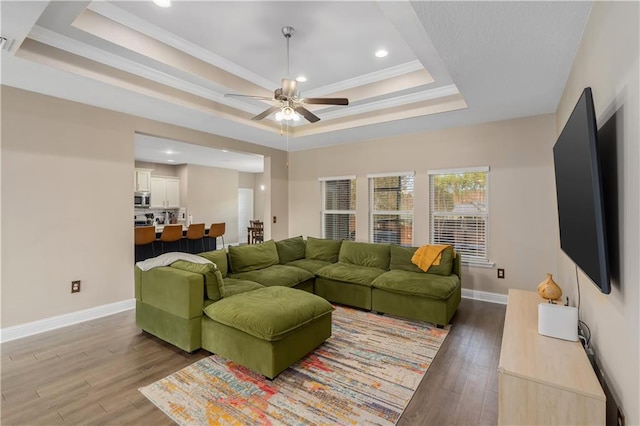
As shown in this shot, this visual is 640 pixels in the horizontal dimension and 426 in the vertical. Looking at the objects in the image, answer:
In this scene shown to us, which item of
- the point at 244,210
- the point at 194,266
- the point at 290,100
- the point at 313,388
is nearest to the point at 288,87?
the point at 290,100

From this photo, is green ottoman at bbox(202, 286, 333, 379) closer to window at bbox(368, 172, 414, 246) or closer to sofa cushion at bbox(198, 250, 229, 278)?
sofa cushion at bbox(198, 250, 229, 278)

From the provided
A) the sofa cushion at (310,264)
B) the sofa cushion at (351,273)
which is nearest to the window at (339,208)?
the sofa cushion at (310,264)

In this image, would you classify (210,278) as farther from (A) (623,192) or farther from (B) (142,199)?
(B) (142,199)

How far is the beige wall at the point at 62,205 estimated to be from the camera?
121 inches

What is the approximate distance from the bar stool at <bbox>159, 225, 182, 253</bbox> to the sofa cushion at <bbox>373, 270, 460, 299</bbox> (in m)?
4.52

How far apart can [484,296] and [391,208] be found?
1.94 meters

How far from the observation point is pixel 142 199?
8.42 meters

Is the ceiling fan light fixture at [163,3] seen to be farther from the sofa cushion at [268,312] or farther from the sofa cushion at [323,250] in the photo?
the sofa cushion at [323,250]

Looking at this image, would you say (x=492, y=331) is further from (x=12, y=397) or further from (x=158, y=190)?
(x=158, y=190)

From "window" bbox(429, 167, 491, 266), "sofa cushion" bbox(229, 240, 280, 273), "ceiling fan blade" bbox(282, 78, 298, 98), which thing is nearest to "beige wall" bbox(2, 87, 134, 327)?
"sofa cushion" bbox(229, 240, 280, 273)

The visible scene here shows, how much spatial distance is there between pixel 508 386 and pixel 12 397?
3.29 meters

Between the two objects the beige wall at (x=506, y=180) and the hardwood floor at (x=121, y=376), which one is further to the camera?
the beige wall at (x=506, y=180)

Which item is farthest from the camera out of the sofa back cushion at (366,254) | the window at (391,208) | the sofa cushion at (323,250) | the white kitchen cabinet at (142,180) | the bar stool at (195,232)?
the white kitchen cabinet at (142,180)

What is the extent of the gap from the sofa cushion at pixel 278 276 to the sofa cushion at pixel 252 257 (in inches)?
3.5
